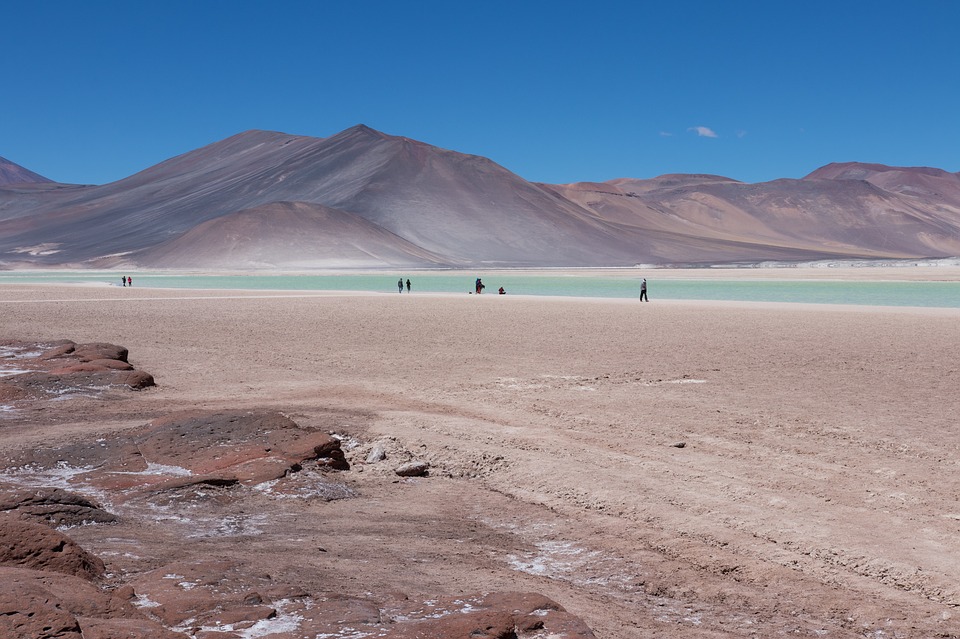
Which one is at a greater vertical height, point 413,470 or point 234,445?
point 234,445

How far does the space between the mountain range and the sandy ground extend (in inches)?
3579

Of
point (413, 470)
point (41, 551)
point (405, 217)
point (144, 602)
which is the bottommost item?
point (413, 470)

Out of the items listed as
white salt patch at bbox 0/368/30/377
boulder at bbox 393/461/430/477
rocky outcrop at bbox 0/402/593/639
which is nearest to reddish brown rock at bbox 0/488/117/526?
rocky outcrop at bbox 0/402/593/639

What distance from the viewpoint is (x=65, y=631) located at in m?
2.82

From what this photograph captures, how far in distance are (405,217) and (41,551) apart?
128m

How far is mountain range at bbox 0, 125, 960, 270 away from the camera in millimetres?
113062

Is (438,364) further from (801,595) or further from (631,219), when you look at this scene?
(631,219)

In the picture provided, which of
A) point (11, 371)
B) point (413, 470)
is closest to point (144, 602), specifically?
point (413, 470)

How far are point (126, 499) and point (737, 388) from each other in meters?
6.99

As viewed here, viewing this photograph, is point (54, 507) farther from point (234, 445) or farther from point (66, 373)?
point (66, 373)

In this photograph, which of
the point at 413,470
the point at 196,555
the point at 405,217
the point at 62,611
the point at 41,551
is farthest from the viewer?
the point at 405,217

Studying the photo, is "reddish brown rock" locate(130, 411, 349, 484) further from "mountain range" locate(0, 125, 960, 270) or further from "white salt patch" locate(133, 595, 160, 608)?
"mountain range" locate(0, 125, 960, 270)

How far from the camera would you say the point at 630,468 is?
6.64 m

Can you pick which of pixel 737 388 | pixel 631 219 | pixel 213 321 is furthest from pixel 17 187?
pixel 737 388
